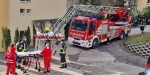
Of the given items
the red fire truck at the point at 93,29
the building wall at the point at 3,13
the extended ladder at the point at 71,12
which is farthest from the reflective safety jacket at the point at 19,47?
the building wall at the point at 3,13

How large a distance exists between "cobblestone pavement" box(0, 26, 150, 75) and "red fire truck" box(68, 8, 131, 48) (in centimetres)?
68

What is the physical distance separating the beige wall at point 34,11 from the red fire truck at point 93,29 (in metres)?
5.85

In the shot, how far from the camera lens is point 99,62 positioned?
49.5 ft

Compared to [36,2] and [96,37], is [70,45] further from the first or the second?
[36,2]

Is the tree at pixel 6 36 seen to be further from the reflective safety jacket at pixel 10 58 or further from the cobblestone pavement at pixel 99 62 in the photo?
the reflective safety jacket at pixel 10 58

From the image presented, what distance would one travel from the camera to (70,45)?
19.4 meters

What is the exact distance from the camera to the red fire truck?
1752 centimetres

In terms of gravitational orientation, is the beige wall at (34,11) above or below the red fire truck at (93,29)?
above

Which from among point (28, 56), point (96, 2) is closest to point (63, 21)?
point (28, 56)

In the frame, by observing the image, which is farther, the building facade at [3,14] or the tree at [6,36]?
Result: the building facade at [3,14]

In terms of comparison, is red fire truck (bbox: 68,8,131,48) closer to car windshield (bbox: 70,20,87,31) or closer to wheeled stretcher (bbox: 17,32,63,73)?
car windshield (bbox: 70,20,87,31)

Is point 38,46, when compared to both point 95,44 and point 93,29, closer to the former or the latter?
point 93,29

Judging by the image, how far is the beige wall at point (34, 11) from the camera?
832 inches

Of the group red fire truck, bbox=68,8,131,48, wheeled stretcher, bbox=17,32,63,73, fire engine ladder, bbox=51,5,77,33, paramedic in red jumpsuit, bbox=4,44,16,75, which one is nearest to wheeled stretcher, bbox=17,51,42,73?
wheeled stretcher, bbox=17,32,63,73
